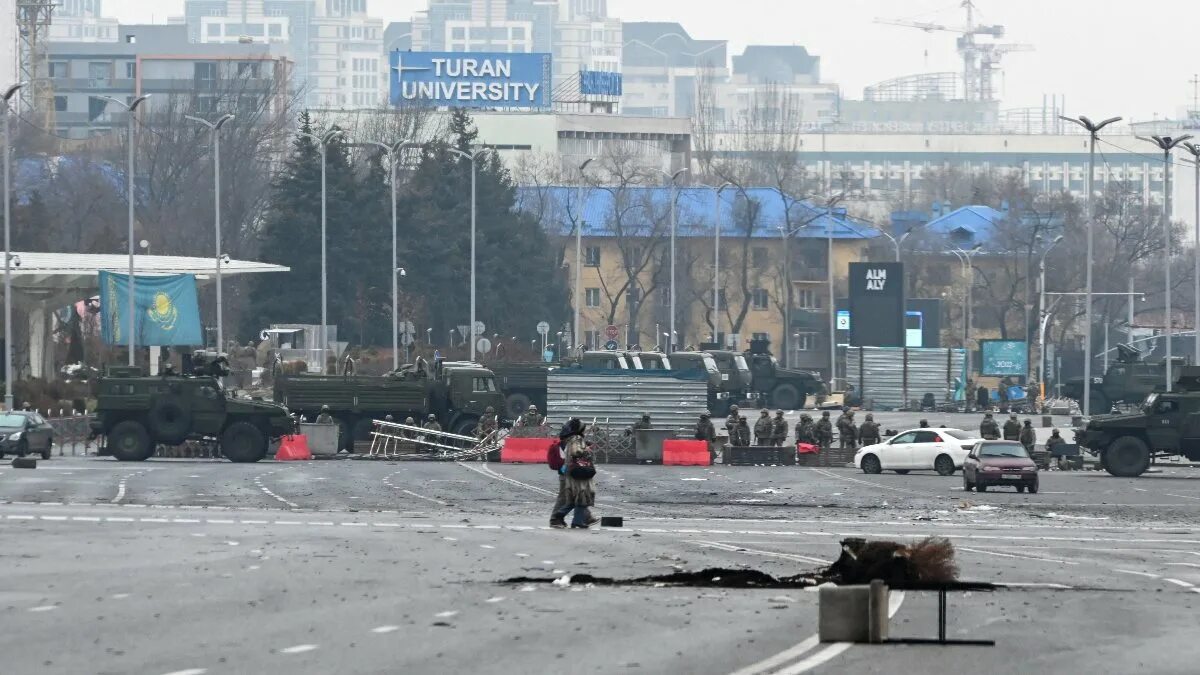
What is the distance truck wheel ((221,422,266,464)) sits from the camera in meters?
48.7

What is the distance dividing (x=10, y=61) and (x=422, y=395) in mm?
116463

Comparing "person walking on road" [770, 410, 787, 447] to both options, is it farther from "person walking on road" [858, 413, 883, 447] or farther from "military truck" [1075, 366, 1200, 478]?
"military truck" [1075, 366, 1200, 478]

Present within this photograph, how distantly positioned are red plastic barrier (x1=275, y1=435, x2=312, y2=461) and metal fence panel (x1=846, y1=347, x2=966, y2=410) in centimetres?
3803

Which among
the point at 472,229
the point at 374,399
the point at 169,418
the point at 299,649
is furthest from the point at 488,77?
the point at 299,649

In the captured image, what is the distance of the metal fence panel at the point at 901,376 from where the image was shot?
8544 cm

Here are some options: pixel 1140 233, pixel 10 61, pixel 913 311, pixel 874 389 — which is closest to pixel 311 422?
pixel 874 389

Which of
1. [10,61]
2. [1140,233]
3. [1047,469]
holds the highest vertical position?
[10,61]

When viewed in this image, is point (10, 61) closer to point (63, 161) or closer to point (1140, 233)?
point (63, 161)

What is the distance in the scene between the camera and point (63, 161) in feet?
406

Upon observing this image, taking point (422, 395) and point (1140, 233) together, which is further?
point (1140, 233)

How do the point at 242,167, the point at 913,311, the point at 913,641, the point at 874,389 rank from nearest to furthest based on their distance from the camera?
the point at 913,641, the point at 874,389, the point at 913,311, the point at 242,167

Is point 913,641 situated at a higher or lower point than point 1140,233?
lower

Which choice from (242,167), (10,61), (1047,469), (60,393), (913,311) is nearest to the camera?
(1047,469)

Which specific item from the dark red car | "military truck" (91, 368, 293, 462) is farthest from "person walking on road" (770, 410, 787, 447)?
"military truck" (91, 368, 293, 462)
